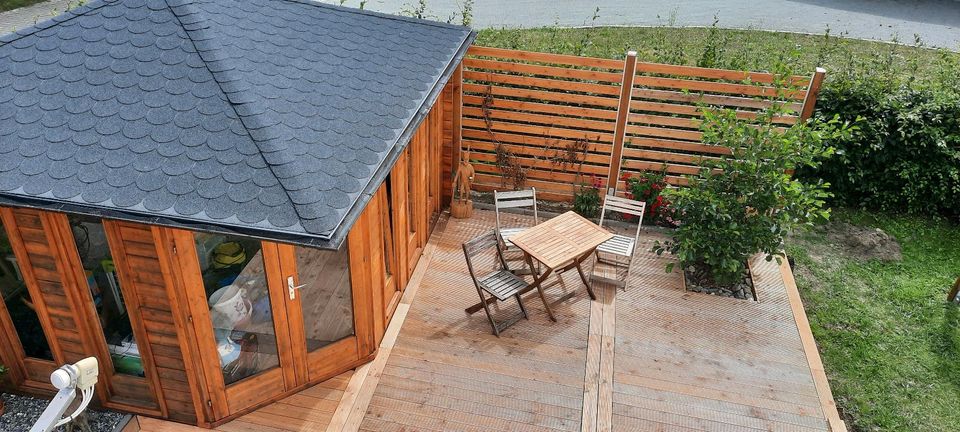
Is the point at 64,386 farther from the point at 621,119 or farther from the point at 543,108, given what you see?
the point at 621,119

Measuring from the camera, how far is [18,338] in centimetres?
539

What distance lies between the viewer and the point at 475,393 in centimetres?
584

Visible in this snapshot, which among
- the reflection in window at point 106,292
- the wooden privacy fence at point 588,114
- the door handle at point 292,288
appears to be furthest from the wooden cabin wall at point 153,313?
the wooden privacy fence at point 588,114

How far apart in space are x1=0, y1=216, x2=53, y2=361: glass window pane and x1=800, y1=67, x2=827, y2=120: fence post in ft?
25.5

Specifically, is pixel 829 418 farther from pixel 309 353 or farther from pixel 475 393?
pixel 309 353

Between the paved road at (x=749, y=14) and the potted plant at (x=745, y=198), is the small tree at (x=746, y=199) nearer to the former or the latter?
the potted plant at (x=745, y=198)

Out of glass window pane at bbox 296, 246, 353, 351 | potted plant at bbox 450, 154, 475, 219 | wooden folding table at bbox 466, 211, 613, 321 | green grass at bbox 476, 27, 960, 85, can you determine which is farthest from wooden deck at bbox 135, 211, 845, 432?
green grass at bbox 476, 27, 960, 85

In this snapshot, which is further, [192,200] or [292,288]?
[292,288]

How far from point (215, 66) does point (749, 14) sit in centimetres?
1447

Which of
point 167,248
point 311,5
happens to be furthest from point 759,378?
point 311,5

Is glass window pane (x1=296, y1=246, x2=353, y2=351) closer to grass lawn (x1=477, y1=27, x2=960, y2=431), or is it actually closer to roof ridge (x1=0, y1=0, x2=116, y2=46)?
roof ridge (x1=0, y1=0, x2=116, y2=46)

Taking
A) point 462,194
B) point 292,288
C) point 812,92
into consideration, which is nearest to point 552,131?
point 462,194

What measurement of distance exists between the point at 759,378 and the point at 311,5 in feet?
18.2

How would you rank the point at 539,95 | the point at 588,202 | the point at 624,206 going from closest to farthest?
the point at 624,206, the point at 539,95, the point at 588,202
